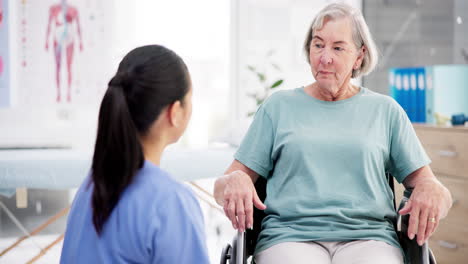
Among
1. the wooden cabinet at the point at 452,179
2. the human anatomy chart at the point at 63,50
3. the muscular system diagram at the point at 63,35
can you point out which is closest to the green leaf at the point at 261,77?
the human anatomy chart at the point at 63,50

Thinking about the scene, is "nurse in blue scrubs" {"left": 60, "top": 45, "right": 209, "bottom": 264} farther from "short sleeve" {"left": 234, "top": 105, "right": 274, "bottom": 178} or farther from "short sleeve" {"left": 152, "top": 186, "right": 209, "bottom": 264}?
"short sleeve" {"left": 234, "top": 105, "right": 274, "bottom": 178}

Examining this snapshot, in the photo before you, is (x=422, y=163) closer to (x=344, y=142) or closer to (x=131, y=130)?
(x=344, y=142)

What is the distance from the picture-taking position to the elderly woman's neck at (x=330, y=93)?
1.65m

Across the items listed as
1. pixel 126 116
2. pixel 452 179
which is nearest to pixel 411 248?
pixel 126 116

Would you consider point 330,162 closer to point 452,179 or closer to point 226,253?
point 226,253

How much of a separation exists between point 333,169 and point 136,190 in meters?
0.73

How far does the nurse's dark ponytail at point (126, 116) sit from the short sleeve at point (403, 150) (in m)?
0.82

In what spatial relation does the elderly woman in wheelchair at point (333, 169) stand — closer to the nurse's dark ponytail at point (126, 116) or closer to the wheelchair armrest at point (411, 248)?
the wheelchair armrest at point (411, 248)

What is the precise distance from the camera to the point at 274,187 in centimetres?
160

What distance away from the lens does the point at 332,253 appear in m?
1.46

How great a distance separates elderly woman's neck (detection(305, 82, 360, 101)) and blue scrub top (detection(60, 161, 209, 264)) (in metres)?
0.78

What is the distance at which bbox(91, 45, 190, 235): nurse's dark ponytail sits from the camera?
97cm

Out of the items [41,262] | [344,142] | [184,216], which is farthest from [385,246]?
[41,262]

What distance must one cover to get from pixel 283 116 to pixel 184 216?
0.73 m
